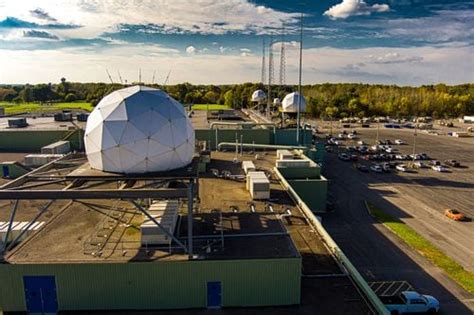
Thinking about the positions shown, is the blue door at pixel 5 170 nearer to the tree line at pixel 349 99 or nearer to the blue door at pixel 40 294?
the blue door at pixel 40 294

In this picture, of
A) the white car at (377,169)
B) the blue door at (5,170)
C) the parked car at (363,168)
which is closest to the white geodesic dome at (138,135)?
the blue door at (5,170)

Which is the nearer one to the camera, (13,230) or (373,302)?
(373,302)

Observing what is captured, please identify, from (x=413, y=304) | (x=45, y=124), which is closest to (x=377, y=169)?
(x=413, y=304)

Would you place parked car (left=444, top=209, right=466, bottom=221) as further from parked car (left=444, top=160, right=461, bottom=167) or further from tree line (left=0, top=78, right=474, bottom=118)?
tree line (left=0, top=78, right=474, bottom=118)

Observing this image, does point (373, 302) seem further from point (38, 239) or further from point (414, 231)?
point (414, 231)

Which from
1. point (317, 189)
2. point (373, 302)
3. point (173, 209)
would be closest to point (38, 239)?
point (173, 209)

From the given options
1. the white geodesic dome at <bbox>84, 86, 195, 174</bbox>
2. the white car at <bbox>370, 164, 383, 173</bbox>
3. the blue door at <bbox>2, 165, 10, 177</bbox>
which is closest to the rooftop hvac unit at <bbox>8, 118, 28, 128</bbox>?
the blue door at <bbox>2, 165, 10, 177</bbox>

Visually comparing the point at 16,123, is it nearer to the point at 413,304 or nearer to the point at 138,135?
the point at 138,135
